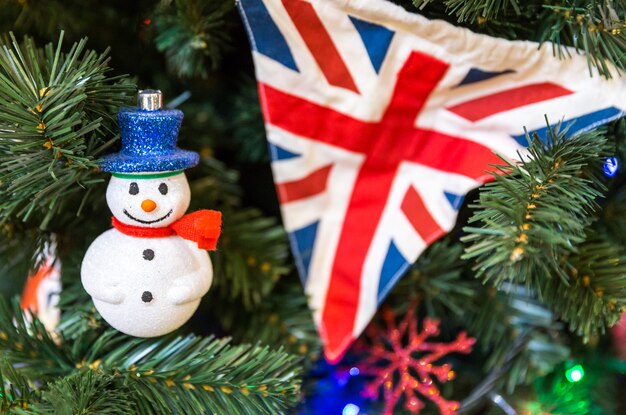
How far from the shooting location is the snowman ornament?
47cm

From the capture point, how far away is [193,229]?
488mm

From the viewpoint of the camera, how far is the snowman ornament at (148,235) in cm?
47

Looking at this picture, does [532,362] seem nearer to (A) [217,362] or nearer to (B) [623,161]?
(B) [623,161]

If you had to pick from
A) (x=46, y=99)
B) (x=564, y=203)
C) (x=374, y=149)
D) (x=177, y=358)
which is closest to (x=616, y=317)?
(x=564, y=203)

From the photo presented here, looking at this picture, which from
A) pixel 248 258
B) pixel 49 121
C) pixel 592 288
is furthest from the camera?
pixel 248 258

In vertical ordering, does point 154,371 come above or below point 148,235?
below

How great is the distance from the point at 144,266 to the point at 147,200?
51 mm

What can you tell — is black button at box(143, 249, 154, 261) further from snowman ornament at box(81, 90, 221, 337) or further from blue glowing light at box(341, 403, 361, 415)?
blue glowing light at box(341, 403, 361, 415)

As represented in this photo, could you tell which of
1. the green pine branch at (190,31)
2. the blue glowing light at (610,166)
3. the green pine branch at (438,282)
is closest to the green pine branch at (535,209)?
the blue glowing light at (610,166)

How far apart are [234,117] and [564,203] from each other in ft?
1.29

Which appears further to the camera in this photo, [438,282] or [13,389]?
[438,282]

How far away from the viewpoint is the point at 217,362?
1.66ft

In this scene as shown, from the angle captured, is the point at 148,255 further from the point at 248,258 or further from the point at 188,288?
the point at 248,258

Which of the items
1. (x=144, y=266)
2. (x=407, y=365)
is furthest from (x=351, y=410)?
(x=144, y=266)
